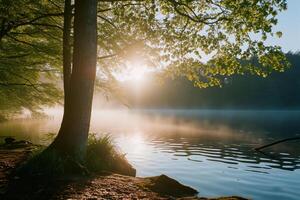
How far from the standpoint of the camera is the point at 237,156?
29.7 metres

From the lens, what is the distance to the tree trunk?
1114 cm

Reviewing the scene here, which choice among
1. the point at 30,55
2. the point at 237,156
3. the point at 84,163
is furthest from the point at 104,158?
the point at 237,156

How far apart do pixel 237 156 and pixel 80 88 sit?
21494 millimetres

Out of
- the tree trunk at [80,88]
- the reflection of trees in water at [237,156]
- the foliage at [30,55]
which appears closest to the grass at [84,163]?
the tree trunk at [80,88]

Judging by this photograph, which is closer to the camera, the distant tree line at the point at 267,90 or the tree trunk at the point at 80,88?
the tree trunk at the point at 80,88

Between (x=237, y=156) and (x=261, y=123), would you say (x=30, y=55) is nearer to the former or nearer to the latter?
(x=237, y=156)

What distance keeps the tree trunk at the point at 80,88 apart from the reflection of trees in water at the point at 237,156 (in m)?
15.3

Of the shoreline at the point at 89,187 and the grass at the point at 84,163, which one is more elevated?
the grass at the point at 84,163

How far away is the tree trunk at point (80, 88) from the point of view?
11.1 m

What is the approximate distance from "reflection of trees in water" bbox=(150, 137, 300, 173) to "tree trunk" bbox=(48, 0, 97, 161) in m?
15.3

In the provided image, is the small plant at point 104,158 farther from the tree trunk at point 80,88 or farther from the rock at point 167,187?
the rock at point 167,187

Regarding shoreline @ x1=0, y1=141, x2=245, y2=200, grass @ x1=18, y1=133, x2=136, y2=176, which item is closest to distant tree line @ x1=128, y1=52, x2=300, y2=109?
grass @ x1=18, y1=133, x2=136, y2=176

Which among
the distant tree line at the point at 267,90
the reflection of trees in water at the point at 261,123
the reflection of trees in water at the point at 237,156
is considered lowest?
the reflection of trees in water at the point at 237,156

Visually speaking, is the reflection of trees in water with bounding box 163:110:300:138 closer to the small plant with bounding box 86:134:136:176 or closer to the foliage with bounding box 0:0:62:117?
the foliage with bounding box 0:0:62:117
